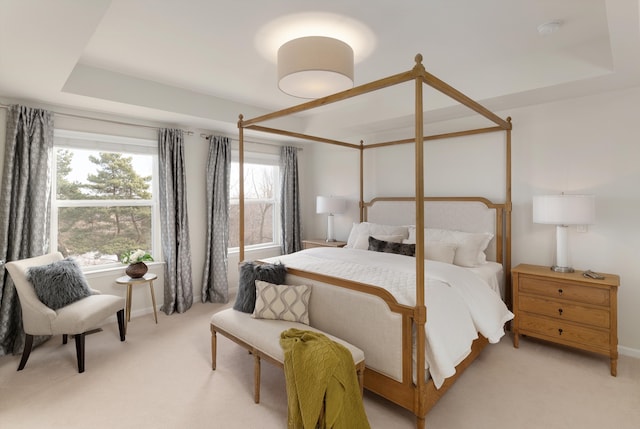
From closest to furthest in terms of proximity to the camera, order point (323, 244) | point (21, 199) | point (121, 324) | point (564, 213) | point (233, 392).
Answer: point (233, 392), point (564, 213), point (21, 199), point (121, 324), point (323, 244)

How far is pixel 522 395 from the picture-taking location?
2281 millimetres

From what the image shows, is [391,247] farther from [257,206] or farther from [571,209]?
[257,206]

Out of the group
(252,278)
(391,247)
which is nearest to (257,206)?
(391,247)

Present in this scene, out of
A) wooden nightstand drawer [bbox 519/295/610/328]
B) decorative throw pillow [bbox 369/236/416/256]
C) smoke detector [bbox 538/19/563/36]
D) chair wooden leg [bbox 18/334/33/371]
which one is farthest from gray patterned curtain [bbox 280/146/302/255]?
smoke detector [bbox 538/19/563/36]

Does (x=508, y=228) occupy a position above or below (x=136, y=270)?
above

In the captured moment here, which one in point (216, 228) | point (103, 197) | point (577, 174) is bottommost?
point (216, 228)

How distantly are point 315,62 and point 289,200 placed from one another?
316 centimetres

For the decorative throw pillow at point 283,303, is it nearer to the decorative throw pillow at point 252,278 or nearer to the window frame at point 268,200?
the decorative throw pillow at point 252,278

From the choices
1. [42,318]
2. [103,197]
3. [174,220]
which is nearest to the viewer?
[42,318]

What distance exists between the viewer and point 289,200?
5195 mm

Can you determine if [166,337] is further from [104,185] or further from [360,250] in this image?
[360,250]

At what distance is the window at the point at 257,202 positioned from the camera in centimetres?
482

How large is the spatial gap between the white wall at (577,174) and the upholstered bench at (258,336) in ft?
7.51

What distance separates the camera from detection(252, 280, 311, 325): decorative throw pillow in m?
2.45
